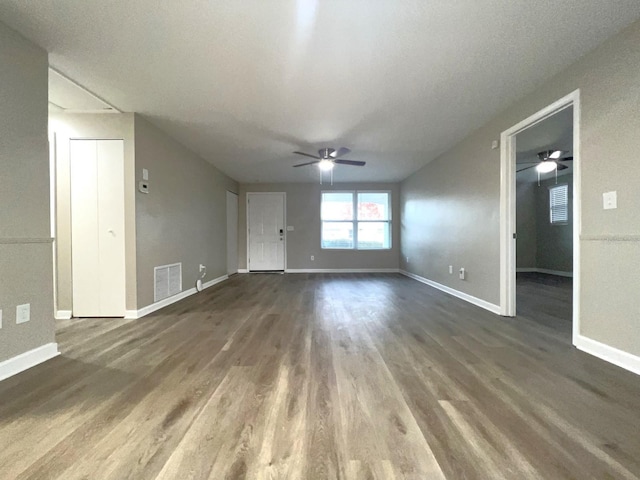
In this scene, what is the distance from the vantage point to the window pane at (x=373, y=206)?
24.4 feet

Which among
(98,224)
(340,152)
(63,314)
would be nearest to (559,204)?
(340,152)

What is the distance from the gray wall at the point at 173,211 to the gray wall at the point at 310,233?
158 centimetres

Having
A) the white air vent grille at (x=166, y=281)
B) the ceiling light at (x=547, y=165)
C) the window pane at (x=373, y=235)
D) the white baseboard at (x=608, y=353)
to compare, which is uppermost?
the ceiling light at (x=547, y=165)

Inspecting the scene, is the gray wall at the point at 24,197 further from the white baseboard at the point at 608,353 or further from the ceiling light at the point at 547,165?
the ceiling light at the point at 547,165

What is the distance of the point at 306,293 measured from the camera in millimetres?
4551

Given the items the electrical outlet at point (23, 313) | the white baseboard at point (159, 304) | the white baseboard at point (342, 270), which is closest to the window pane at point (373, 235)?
the white baseboard at point (342, 270)

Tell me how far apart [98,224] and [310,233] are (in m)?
4.78

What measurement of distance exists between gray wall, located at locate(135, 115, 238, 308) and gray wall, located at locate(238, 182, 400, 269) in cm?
158

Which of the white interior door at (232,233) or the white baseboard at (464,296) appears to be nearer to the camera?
the white baseboard at (464,296)

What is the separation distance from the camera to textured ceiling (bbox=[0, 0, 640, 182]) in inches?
68.6

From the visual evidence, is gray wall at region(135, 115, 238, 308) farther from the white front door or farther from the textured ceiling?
the white front door

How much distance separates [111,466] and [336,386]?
1.05m

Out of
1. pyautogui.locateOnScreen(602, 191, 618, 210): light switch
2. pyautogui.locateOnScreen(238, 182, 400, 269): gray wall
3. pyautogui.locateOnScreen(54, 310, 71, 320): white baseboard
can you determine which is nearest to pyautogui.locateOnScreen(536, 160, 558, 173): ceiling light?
pyautogui.locateOnScreen(238, 182, 400, 269): gray wall

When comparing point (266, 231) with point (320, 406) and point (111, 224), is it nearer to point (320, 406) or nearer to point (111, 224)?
point (111, 224)
